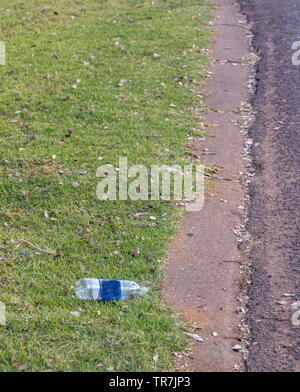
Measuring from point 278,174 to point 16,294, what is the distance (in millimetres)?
3682

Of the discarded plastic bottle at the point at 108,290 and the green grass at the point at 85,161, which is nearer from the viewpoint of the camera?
the green grass at the point at 85,161

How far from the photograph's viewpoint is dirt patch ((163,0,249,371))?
16.0 ft

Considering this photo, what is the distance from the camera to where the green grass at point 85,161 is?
4828 mm

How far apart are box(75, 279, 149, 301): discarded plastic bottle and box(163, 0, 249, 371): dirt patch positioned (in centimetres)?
27

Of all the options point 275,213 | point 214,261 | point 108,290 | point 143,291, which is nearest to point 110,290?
point 108,290

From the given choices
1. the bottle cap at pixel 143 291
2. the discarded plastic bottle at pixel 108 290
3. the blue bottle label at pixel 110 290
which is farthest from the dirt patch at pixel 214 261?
the blue bottle label at pixel 110 290

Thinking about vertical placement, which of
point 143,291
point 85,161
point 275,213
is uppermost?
point 85,161

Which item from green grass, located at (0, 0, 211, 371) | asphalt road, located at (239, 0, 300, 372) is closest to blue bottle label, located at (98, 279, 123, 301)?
green grass, located at (0, 0, 211, 371)

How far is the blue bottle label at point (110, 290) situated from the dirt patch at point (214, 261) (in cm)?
39

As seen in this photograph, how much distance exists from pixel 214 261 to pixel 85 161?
7.81 feet

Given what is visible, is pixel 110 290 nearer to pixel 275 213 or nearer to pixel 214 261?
pixel 214 261

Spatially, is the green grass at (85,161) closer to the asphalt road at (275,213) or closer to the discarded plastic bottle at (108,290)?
the discarded plastic bottle at (108,290)

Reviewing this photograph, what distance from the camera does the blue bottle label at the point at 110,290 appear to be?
5.26 metres

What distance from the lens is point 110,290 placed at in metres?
5.32
